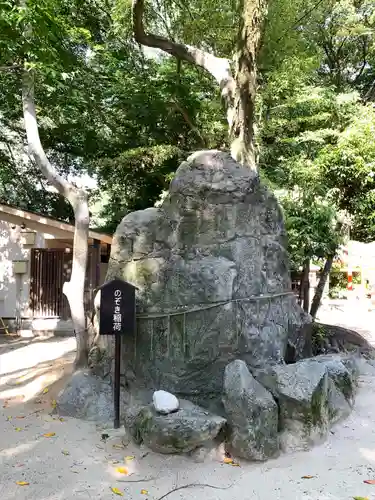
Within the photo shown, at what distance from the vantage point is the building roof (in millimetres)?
11609

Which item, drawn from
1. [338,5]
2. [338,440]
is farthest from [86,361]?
[338,5]

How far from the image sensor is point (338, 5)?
1506 centimetres

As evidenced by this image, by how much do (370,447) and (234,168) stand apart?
3.71m

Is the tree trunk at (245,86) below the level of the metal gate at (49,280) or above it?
above

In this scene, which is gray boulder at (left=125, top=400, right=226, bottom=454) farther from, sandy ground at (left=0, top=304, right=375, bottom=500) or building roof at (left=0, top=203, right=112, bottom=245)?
building roof at (left=0, top=203, right=112, bottom=245)

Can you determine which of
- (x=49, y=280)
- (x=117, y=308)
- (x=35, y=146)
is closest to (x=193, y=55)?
(x=35, y=146)

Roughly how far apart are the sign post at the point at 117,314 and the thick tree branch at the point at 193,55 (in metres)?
5.18

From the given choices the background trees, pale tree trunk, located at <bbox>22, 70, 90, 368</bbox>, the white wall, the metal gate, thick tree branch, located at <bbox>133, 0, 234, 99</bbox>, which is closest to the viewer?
pale tree trunk, located at <bbox>22, 70, 90, 368</bbox>

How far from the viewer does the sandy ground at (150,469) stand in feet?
12.8

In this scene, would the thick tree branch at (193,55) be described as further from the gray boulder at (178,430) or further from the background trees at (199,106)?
the gray boulder at (178,430)

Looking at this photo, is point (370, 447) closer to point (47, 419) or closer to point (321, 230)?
point (47, 419)

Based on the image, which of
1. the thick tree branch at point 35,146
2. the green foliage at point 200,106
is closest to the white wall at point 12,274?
the green foliage at point 200,106

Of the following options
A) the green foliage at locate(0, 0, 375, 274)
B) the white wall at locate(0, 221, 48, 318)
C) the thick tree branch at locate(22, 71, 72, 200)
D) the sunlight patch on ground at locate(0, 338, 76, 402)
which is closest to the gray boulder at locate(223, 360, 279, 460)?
the sunlight patch on ground at locate(0, 338, 76, 402)

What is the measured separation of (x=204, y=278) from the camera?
5645mm
